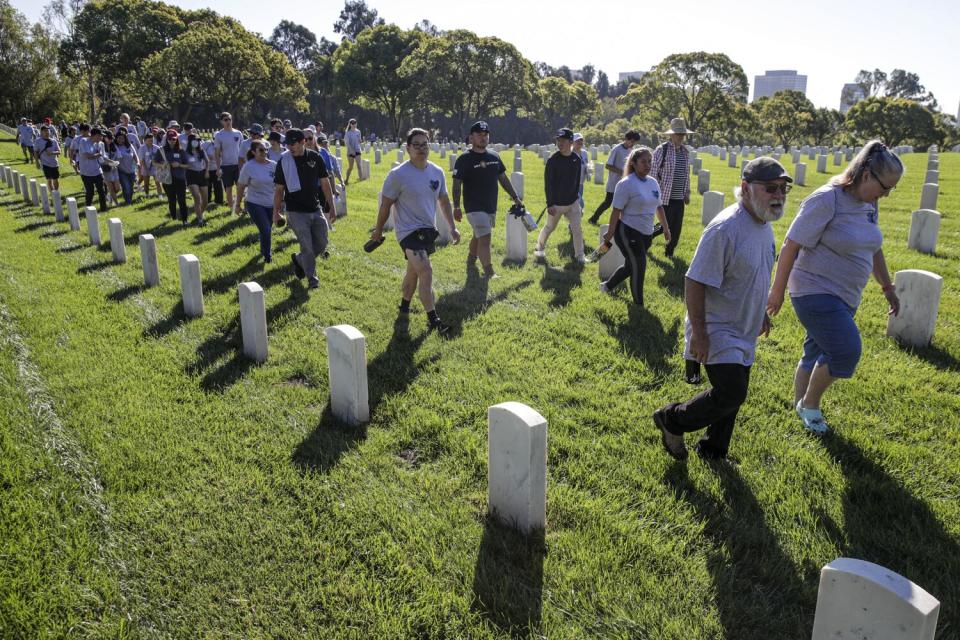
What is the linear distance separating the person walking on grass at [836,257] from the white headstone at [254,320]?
4593 millimetres

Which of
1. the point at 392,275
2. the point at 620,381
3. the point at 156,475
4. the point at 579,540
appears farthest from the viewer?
the point at 392,275

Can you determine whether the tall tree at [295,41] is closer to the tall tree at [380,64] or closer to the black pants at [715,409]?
the tall tree at [380,64]

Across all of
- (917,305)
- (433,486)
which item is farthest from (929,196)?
(433,486)

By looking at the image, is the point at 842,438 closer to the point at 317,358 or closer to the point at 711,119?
the point at 317,358

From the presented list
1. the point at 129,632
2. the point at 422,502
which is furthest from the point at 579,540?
the point at 129,632

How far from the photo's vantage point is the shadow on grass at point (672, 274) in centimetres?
897

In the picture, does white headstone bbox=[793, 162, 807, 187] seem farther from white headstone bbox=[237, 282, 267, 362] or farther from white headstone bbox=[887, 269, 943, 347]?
white headstone bbox=[237, 282, 267, 362]

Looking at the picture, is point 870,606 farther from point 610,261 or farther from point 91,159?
point 91,159

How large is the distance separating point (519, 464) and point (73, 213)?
14.4 metres

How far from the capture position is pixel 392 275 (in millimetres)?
10133

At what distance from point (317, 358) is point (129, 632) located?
3622 millimetres

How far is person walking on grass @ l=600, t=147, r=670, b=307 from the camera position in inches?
305

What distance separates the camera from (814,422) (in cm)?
504

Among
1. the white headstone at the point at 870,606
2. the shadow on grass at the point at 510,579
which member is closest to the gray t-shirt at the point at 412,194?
the shadow on grass at the point at 510,579
